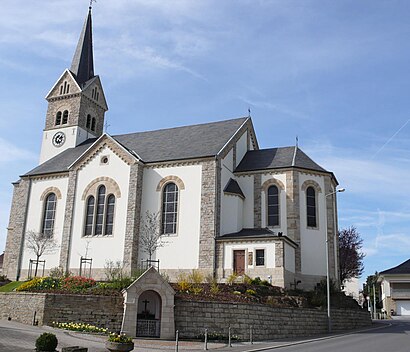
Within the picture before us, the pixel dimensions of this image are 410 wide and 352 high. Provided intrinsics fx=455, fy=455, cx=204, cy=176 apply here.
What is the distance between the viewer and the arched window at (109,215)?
4034cm

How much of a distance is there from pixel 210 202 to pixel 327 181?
10.9 m

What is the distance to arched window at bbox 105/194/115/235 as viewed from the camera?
4034 centimetres

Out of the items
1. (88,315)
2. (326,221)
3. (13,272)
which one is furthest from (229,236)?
(13,272)

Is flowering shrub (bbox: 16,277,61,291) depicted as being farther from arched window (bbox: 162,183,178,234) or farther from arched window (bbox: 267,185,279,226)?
arched window (bbox: 267,185,279,226)

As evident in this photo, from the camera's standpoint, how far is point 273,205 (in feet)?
129

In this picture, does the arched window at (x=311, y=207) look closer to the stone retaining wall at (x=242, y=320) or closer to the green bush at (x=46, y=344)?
the stone retaining wall at (x=242, y=320)

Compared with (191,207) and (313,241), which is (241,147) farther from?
(313,241)

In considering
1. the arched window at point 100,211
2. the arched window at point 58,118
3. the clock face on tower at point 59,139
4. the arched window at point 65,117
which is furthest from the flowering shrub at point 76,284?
the arched window at point 58,118

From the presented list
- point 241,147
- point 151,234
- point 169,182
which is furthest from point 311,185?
point 151,234

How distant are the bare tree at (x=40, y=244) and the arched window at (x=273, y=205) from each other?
1988 cm

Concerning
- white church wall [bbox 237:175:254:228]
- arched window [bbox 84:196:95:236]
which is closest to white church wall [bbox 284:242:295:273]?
white church wall [bbox 237:175:254:228]

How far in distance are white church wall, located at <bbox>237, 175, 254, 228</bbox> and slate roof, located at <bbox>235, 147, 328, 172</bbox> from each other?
0.90 meters

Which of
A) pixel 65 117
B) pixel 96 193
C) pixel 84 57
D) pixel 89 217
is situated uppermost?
pixel 84 57

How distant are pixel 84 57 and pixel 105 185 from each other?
23.2 meters
